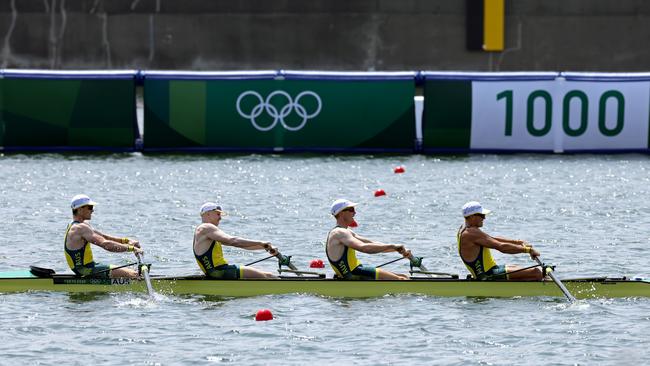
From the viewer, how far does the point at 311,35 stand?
155 ft

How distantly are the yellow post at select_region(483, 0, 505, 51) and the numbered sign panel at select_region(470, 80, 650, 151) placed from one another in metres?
10.6

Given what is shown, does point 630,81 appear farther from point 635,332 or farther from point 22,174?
point 635,332

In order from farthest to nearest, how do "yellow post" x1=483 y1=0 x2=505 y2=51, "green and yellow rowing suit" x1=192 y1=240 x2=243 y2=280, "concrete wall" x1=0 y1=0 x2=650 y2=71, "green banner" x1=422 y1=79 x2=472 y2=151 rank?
"concrete wall" x1=0 y1=0 x2=650 y2=71 < "yellow post" x1=483 y1=0 x2=505 y2=51 < "green banner" x1=422 y1=79 x2=472 y2=151 < "green and yellow rowing suit" x1=192 y1=240 x2=243 y2=280

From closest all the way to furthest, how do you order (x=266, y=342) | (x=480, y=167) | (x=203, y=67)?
1. (x=266, y=342)
2. (x=480, y=167)
3. (x=203, y=67)

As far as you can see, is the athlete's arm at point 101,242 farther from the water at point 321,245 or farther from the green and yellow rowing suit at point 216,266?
the green and yellow rowing suit at point 216,266

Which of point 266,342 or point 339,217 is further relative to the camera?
point 339,217

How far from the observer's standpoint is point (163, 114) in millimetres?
36500

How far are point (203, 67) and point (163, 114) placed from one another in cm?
1102

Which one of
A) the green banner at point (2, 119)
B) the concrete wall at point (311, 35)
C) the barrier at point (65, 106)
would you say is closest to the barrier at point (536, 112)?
the barrier at point (65, 106)

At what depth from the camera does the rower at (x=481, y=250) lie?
21.1 m

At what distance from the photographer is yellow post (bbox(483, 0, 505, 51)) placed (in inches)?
1828

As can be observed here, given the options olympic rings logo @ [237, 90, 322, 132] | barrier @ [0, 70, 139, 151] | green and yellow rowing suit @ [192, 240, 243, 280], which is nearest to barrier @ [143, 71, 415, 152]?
olympic rings logo @ [237, 90, 322, 132]

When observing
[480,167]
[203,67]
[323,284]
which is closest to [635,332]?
[323,284]

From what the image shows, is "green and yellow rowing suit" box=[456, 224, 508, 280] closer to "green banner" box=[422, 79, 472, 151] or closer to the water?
the water
